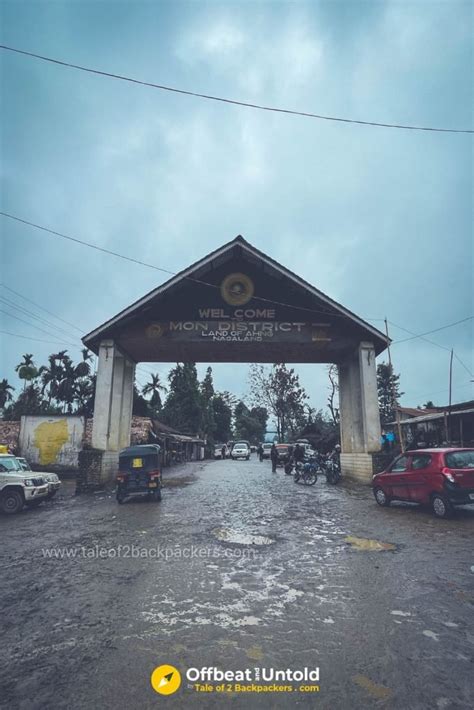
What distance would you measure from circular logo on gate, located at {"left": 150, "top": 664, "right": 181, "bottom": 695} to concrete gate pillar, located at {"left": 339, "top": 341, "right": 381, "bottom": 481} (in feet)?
44.3

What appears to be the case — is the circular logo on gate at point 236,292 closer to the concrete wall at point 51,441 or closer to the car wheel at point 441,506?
the car wheel at point 441,506

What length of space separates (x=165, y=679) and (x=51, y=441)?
2159 cm

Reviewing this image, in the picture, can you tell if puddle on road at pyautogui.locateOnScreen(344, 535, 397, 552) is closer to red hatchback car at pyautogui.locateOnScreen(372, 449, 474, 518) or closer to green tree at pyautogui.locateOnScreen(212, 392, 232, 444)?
red hatchback car at pyautogui.locateOnScreen(372, 449, 474, 518)

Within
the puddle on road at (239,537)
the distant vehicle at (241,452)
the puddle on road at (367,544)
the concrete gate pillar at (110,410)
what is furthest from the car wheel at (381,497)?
the distant vehicle at (241,452)

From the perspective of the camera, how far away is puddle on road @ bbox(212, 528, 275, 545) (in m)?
6.76

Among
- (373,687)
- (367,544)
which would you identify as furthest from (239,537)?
(373,687)

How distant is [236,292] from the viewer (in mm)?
→ 17016

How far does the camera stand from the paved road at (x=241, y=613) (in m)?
2.69

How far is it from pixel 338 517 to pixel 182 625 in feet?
21.0

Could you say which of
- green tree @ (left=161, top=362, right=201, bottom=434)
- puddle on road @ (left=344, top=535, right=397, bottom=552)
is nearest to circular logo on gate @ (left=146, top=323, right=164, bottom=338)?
puddle on road @ (left=344, top=535, right=397, bottom=552)

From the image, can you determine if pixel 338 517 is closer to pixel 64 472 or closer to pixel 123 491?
pixel 123 491

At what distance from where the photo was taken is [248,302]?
17000mm

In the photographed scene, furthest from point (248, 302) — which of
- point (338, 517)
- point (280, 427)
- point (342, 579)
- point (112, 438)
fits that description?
point (280, 427)

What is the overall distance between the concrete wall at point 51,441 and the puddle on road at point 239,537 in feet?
54.5
